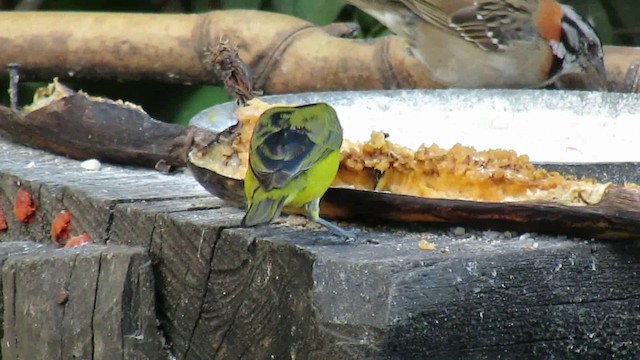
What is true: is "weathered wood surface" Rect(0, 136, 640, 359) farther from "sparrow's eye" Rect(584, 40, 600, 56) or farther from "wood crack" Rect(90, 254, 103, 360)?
"sparrow's eye" Rect(584, 40, 600, 56)

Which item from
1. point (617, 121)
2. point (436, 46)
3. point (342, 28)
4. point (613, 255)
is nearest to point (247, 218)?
point (613, 255)

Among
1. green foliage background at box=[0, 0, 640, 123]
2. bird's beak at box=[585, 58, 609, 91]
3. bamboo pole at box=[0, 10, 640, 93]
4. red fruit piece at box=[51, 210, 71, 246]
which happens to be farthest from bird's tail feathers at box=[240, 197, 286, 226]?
bird's beak at box=[585, 58, 609, 91]

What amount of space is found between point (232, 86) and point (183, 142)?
26 centimetres

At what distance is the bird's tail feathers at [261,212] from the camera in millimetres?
2277

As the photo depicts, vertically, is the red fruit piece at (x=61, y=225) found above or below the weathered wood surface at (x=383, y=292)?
below

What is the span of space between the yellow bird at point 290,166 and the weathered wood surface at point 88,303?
320mm

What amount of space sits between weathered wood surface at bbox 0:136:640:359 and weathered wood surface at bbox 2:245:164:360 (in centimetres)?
6

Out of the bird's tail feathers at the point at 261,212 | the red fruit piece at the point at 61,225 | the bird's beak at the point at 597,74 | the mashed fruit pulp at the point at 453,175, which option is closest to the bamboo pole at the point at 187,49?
the bird's beak at the point at 597,74

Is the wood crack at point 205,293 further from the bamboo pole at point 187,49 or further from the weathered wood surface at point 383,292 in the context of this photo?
the bamboo pole at point 187,49

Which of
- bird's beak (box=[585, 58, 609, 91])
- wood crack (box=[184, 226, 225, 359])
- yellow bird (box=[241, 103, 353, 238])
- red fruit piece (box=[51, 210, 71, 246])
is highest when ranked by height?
yellow bird (box=[241, 103, 353, 238])

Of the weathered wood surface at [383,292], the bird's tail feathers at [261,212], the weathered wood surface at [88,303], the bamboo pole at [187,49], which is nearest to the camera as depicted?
the weathered wood surface at [383,292]

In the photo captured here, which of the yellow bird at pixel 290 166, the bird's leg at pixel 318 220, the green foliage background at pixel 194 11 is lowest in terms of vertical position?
the green foliage background at pixel 194 11

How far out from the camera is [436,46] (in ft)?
19.7

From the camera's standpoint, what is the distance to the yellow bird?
7.65 feet
